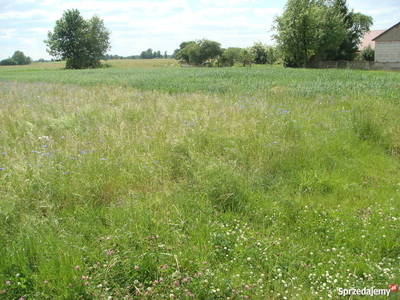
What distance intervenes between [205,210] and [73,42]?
3153 inches

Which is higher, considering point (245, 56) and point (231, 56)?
point (231, 56)

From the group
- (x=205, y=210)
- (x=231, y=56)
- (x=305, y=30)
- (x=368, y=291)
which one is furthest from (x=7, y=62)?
(x=368, y=291)

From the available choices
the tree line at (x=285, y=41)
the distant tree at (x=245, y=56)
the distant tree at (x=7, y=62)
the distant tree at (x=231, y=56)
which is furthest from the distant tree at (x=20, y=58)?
the distant tree at (x=245, y=56)

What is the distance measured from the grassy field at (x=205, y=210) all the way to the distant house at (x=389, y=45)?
52075 mm

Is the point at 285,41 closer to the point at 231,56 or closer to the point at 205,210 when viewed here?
the point at 231,56

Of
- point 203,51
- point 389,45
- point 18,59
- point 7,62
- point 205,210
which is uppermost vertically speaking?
point 18,59

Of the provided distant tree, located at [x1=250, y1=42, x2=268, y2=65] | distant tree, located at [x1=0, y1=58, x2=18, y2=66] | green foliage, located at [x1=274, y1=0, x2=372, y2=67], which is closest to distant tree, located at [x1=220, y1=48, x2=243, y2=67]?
distant tree, located at [x1=250, y1=42, x2=268, y2=65]

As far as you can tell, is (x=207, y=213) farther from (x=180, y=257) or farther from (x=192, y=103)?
(x=192, y=103)

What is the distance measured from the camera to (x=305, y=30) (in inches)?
1797

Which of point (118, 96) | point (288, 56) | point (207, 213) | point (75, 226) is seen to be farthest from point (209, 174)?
point (288, 56)

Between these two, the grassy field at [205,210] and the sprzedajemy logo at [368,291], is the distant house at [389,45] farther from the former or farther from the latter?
the sprzedajemy logo at [368,291]

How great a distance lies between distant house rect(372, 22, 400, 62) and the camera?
1925 inches

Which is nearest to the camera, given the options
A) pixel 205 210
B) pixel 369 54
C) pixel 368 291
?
pixel 368 291

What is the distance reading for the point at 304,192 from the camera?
4.92 meters
